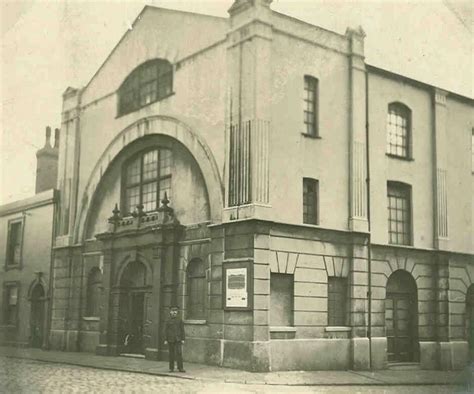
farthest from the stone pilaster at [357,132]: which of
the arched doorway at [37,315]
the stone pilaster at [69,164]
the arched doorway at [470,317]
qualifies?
the arched doorway at [37,315]

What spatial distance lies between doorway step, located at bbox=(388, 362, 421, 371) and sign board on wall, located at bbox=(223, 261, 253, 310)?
6.19 m

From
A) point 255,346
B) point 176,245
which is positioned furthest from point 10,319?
point 255,346

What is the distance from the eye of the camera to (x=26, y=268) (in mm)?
33344

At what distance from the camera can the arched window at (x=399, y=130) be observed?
25.8m

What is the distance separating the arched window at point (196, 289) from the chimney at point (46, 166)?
15.9 meters

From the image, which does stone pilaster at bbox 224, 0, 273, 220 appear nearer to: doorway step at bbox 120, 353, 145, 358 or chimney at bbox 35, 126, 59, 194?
doorway step at bbox 120, 353, 145, 358

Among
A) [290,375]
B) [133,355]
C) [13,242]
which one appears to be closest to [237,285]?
[290,375]

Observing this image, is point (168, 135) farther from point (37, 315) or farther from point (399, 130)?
point (37, 315)

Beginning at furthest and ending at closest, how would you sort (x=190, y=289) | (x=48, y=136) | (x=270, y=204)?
(x=48, y=136)
(x=190, y=289)
(x=270, y=204)

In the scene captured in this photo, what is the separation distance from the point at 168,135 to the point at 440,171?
1028 cm

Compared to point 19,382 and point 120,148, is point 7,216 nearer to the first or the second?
point 120,148

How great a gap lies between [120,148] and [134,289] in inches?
224

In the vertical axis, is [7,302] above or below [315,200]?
below

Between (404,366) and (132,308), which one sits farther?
(132,308)
